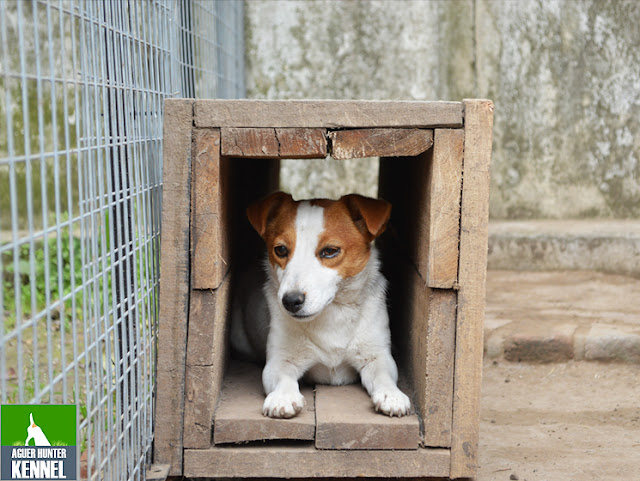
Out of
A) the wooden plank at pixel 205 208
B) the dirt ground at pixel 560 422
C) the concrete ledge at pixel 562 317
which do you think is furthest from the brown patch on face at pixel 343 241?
the concrete ledge at pixel 562 317

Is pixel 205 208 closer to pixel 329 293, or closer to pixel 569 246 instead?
pixel 329 293

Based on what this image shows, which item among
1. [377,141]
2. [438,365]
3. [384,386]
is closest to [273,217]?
[377,141]

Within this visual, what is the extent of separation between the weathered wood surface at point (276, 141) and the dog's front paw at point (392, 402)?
92 cm

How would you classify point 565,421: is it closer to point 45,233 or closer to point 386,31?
point 45,233

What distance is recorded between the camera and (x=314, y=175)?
545 centimetres

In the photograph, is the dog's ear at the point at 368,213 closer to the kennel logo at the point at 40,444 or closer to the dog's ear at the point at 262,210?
the dog's ear at the point at 262,210

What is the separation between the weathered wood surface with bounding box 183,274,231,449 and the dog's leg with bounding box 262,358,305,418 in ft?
0.71

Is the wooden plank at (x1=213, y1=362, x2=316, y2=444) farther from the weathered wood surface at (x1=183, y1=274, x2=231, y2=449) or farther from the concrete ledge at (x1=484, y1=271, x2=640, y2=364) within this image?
the concrete ledge at (x1=484, y1=271, x2=640, y2=364)

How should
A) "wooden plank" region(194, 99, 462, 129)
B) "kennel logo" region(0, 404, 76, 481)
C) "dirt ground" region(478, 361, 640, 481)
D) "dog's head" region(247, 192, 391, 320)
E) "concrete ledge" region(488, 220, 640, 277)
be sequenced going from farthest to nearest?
A: 1. "concrete ledge" region(488, 220, 640, 277)
2. "dirt ground" region(478, 361, 640, 481)
3. "dog's head" region(247, 192, 391, 320)
4. "wooden plank" region(194, 99, 462, 129)
5. "kennel logo" region(0, 404, 76, 481)

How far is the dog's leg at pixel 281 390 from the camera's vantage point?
8.27 ft

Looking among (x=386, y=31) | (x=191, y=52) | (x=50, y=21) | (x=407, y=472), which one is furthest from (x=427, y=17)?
(x=50, y=21)

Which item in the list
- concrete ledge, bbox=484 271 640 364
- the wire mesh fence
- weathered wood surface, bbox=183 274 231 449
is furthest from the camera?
concrete ledge, bbox=484 271 640 364

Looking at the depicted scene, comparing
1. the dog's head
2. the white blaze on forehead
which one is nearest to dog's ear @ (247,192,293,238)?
the dog's head

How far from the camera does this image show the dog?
273 cm
